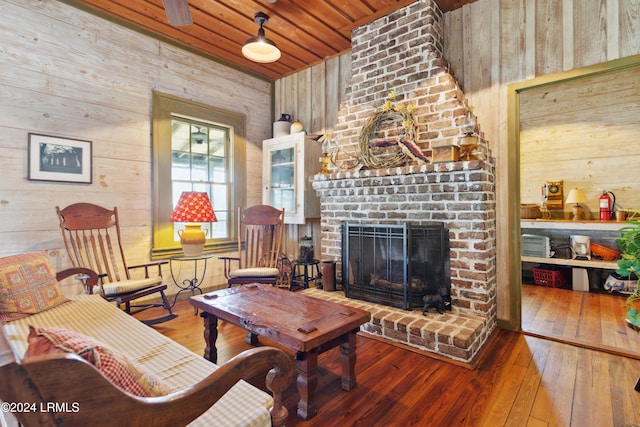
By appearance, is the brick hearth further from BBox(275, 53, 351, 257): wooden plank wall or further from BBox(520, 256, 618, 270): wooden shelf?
BBox(520, 256, 618, 270): wooden shelf

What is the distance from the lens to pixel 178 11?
2109 millimetres

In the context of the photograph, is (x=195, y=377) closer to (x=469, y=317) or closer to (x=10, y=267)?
(x=10, y=267)

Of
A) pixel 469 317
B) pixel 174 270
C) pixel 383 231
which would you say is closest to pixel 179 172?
pixel 174 270

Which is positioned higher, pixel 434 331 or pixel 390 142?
pixel 390 142

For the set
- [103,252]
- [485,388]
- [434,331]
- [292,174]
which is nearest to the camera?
[485,388]

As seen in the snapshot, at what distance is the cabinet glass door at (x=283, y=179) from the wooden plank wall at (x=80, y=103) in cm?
119

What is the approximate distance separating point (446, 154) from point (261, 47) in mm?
2111

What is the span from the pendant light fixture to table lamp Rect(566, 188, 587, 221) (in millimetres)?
4405

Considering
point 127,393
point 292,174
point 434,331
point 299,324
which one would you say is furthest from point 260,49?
point 127,393

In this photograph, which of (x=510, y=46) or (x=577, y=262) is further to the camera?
(x=577, y=262)

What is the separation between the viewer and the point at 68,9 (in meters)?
2.90

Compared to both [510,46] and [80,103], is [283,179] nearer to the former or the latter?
[80,103]

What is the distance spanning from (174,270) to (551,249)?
202 inches

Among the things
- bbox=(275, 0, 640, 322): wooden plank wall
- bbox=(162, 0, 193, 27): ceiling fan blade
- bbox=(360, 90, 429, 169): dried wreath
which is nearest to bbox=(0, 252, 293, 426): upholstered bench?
bbox=(162, 0, 193, 27): ceiling fan blade
